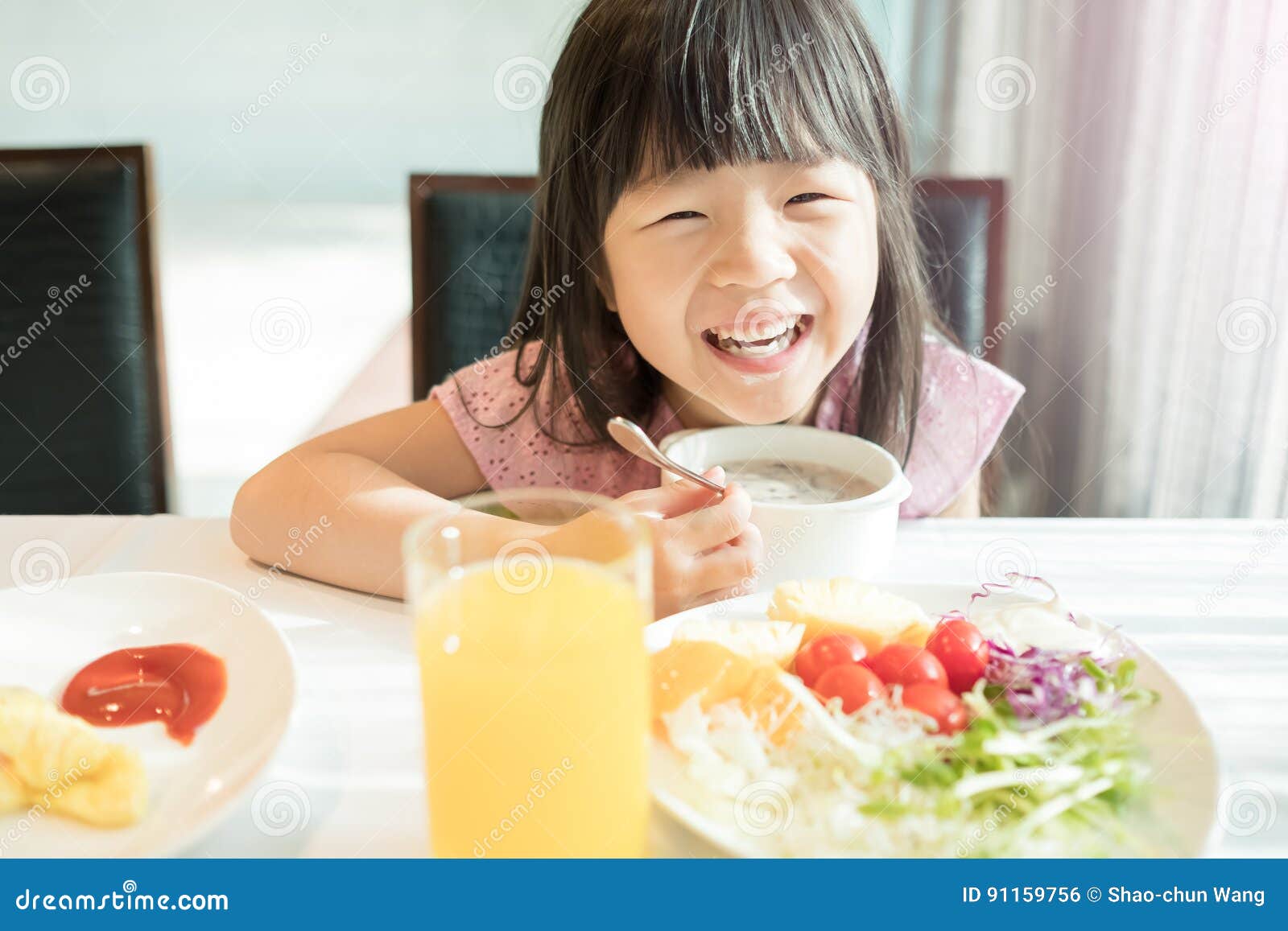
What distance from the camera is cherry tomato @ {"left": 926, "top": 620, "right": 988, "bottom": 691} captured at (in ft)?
1.99

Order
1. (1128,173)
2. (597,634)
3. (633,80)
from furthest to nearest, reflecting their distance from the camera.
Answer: (1128,173) < (633,80) < (597,634)

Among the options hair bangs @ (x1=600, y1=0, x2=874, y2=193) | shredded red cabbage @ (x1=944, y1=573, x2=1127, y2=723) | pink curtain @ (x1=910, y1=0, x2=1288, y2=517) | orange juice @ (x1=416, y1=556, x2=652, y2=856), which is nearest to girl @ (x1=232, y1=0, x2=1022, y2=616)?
hair bangs @ (x1=600, y1=0, x2=874, y2=193)

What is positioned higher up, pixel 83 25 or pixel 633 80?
pixel 83 25

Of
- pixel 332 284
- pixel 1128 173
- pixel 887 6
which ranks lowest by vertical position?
pixel 332 284

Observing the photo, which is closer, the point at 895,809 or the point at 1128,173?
the point at 895,809

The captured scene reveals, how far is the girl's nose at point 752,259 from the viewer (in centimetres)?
90

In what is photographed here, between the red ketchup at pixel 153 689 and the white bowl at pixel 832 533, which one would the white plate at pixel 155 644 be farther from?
the white bowl at pixel 832 533

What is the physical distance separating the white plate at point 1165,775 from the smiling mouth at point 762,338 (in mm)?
394

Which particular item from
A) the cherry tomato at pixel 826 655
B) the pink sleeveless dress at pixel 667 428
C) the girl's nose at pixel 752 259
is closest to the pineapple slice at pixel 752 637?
the cherry tomato at pixel 826 655

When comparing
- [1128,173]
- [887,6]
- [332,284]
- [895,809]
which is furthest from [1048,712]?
[332,284]

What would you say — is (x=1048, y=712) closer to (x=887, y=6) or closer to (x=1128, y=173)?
(x=1128, y=173)

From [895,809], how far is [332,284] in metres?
3.68

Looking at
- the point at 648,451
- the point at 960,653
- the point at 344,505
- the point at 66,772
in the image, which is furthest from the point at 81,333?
the point at 960,653

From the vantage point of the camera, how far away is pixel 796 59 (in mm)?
948
